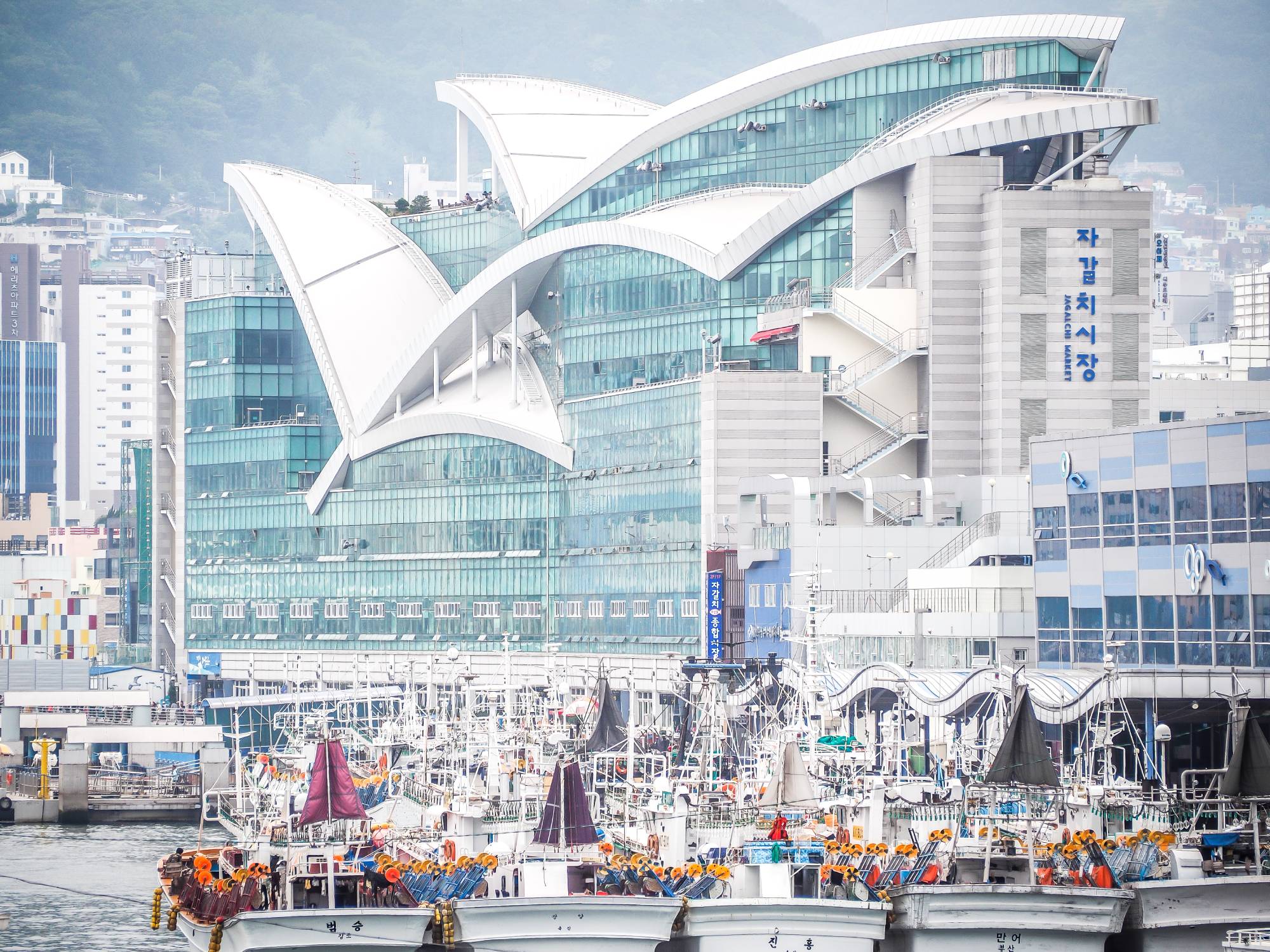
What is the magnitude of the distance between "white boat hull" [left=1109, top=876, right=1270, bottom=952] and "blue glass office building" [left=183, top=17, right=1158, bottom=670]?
76.5 m

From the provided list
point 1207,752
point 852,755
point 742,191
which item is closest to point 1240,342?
point 742,191

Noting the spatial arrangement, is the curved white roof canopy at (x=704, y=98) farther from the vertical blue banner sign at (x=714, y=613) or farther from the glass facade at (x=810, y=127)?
the vertical blue banner sign at (x=714, y=613)

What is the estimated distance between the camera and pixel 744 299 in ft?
449

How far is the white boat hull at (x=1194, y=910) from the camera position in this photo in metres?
54.5

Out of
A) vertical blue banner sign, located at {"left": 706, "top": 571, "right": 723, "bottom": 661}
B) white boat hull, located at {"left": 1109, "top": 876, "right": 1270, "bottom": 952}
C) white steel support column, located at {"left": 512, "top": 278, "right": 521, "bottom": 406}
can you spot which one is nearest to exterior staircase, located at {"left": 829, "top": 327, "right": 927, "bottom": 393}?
vertical blue banner sign, located at {"left": 706, "top": 571, "right": 723, "bottom": 661}

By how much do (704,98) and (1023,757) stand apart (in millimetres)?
93163

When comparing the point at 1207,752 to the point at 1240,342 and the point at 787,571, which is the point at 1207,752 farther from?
the point at 1240,342

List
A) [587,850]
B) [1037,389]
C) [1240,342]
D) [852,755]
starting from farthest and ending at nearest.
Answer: [1240,342] → [1037,389] → [852,755] → [587,850]

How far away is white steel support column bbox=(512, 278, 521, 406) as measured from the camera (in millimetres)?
153250

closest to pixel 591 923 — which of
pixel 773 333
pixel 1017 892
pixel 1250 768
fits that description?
pixel 1017 892

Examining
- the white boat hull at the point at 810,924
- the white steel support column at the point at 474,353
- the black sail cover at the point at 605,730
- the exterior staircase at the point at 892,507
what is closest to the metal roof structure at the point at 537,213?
the white steel support column at the point at 474,353

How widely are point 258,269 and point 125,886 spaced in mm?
91916

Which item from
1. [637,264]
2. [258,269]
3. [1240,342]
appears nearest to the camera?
[637,264]

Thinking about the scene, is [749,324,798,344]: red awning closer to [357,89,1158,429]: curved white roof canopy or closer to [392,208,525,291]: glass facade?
[357,89,1158,429]: curved white roof canopy
